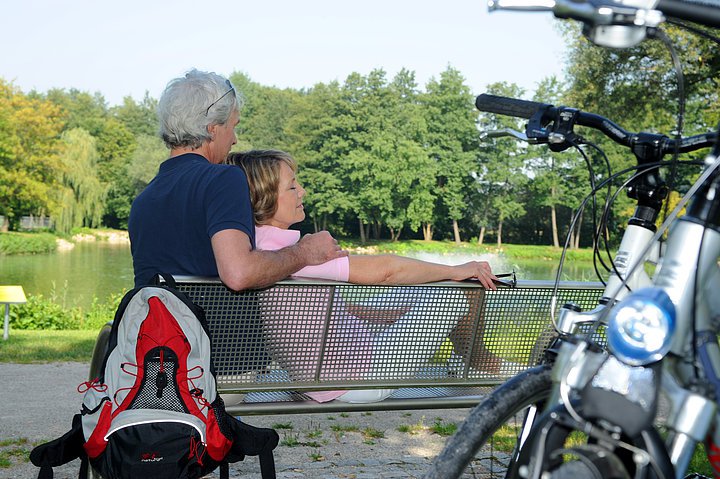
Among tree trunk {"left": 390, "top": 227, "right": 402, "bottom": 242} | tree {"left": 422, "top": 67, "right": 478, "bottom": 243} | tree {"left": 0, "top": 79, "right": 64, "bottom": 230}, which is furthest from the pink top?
tree {"left": 422, "top": 67, "right": 478, "bottom": 243}

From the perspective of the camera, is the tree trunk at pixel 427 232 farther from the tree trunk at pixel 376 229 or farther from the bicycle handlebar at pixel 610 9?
the bicycle handlebar at pixel 610 9

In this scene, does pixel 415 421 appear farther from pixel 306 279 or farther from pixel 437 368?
pixel 306 279

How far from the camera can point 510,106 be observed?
2.63 m

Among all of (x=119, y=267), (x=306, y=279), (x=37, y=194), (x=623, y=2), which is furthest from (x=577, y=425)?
(x=37, y=194)

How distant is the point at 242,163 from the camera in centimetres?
351

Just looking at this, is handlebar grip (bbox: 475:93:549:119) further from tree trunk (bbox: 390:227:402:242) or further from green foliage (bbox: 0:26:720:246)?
tree trunk (bbox: 390:227:402:242)

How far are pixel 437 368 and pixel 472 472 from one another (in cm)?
127

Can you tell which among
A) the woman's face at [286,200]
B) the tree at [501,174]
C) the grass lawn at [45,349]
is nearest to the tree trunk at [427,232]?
the tree at [501,174]

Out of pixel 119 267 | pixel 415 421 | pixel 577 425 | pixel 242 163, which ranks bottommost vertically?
pixel 119 267

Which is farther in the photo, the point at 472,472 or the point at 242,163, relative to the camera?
the point at 242,163

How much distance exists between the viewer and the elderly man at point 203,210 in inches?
115

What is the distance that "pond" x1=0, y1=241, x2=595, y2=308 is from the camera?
26.9 metres

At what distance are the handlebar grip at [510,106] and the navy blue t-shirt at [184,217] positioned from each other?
0.86 m

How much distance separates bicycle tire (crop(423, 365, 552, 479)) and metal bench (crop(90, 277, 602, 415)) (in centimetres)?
114
